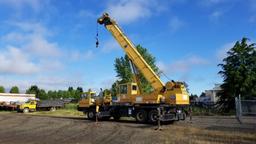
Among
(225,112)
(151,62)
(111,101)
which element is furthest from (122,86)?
(151,62)

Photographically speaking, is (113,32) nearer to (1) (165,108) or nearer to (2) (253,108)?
(1) (165,108)

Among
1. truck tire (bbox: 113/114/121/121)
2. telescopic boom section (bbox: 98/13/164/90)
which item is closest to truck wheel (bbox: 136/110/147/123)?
→ telescopic boom section (bbox: 98/13/164/90)

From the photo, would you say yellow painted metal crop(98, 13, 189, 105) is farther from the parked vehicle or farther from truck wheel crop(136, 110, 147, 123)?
the parked vehicle

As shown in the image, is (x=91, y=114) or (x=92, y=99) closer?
(x=91, y=114)

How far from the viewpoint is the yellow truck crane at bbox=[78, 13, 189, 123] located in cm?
2562

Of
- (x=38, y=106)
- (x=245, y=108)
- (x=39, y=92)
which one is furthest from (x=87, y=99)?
(x=39, y=92)

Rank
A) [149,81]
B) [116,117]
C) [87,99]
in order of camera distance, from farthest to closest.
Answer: [87,99], [116,117], [149,81]

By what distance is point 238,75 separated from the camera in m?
41.8

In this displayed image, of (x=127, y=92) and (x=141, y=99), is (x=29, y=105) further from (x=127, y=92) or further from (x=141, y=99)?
(x=141, y=99)

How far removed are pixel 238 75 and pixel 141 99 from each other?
1918 cm

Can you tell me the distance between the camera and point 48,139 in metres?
16.5

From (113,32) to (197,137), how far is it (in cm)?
1549

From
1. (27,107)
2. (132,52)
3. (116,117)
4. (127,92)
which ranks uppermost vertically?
(132,52)

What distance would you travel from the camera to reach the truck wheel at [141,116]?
26.4 meters
